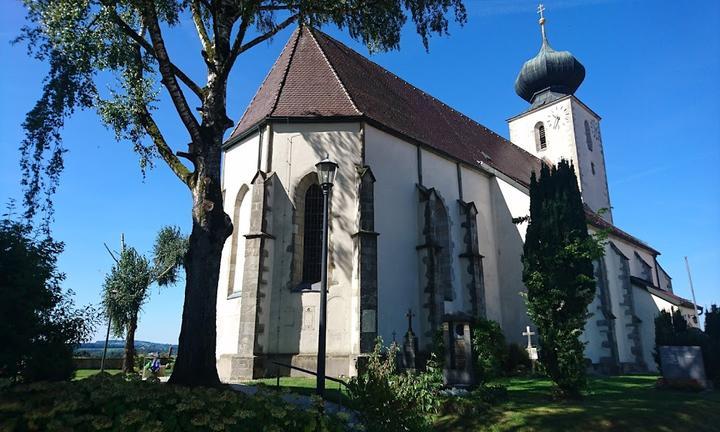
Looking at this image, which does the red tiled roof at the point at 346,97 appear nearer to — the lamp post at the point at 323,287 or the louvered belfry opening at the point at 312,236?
the louvered belfry opening at the point at 312,236

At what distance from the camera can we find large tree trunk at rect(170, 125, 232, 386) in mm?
8305

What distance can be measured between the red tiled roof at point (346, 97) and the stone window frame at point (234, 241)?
85.4 inches

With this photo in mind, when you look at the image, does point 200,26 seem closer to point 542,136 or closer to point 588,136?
point 542,136

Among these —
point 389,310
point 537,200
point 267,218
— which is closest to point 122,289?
point 267,218

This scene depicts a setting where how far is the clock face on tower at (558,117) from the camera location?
1204 inches

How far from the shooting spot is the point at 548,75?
31234 millimetres

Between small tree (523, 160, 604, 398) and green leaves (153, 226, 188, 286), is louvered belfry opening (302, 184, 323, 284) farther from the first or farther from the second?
green leaves (153, 226, 188, 286)

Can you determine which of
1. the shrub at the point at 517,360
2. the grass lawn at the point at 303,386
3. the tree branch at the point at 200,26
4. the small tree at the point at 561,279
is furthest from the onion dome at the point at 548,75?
the grass lawn at the point at 303,386

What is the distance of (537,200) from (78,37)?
36.2ft

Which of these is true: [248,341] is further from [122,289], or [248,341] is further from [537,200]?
[122,289]

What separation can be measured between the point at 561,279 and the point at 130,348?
73.6 ft

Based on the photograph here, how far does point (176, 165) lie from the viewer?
32.1 ft

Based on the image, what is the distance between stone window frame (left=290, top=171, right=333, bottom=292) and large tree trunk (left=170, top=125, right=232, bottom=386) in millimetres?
5006

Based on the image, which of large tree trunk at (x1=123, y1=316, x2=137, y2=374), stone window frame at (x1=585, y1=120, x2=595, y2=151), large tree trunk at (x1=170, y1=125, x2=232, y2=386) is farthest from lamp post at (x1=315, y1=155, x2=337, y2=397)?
stone window frame at (x1=585, y1=120, x2=595, y2=151)
